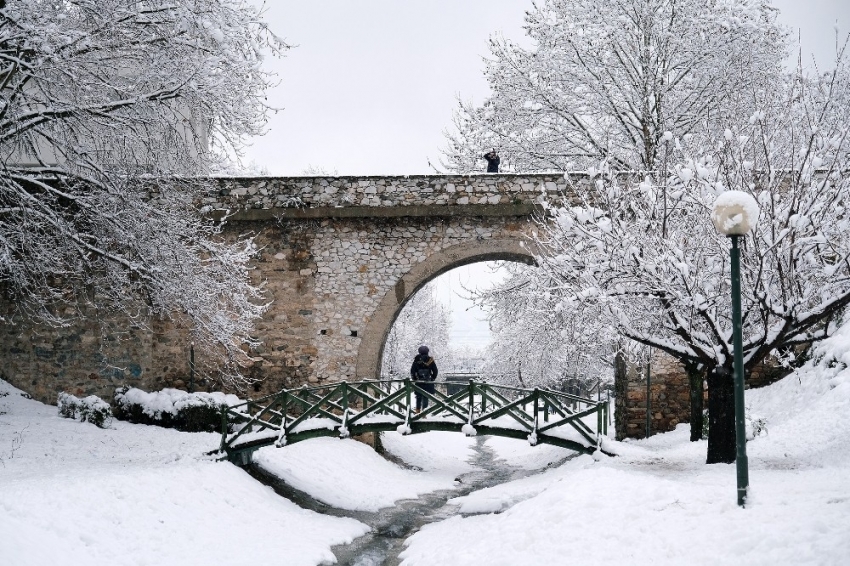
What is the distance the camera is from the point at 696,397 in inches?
420

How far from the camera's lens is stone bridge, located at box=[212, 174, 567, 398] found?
1227 centimetres

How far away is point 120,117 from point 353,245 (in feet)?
15.6

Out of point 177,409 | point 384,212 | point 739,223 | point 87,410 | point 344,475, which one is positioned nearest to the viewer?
point 739,223

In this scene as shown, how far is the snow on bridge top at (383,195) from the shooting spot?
12.2m

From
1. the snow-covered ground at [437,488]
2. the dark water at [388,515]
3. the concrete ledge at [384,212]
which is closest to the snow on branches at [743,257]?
the snow-covered ground at [437,488]

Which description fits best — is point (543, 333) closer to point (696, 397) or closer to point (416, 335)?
point (696, 397)

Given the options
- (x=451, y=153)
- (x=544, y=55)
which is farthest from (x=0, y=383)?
(x=544, y=55)

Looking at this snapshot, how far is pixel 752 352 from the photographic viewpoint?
7.70 meters

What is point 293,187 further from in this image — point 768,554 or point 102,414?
point 768,554

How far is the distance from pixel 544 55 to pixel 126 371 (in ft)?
33.8

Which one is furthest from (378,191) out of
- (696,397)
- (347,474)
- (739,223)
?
(739,223)

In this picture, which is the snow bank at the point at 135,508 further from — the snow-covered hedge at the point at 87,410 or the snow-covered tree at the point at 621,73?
the snow-covered tree at the point at 621,73

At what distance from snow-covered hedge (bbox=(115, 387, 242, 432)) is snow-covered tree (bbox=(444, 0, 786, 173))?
322 inches

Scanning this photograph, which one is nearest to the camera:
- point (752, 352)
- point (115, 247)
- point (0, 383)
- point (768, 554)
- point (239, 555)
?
point (768, 554)
